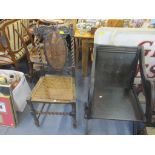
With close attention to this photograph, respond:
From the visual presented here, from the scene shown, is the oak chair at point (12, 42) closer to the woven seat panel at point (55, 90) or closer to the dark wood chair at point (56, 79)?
the dark wood chair at point (56, 79)

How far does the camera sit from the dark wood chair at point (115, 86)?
131cm

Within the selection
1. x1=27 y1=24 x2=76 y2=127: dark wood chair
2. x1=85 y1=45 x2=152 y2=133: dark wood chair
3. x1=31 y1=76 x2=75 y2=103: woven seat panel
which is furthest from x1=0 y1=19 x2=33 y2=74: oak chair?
x1=85 y1=45 x2=152 y2=133: dark wood chair

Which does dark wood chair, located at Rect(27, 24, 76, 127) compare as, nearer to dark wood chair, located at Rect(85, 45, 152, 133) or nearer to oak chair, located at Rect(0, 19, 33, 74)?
dark wood chair, located at Rect(85, 45, 152, 133)

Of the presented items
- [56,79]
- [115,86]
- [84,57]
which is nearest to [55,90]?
[56,79]

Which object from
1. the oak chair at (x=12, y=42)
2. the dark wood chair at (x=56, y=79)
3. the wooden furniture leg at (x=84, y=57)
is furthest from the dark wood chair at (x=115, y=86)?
the oak chair at (x=12, y=42)

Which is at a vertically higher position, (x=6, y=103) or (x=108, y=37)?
(x=108, y=37)

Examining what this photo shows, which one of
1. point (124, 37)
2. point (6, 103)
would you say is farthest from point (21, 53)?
point (124, 37)

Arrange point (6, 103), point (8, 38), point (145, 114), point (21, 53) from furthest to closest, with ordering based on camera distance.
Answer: point (21, 53) < point (8, 38) < point (6, 103) < point (145, 114)

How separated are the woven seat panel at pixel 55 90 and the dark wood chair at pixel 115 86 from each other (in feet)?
0.76

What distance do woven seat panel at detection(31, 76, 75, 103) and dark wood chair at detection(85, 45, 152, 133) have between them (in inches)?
9.1

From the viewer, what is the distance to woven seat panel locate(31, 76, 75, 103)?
1473mm

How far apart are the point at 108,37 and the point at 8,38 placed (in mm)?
1061
